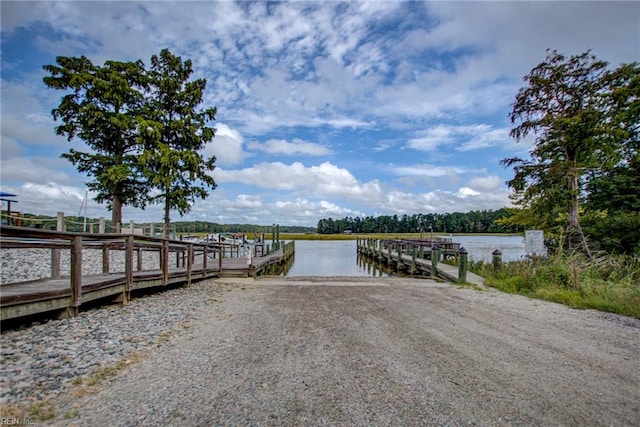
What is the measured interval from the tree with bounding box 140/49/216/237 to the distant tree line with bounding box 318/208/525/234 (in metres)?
68.0

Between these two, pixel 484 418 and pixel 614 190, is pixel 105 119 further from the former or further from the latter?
pixel 614 190

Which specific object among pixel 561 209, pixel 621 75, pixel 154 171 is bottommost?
pixel 561 209

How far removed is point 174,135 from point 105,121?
Answer: 363 cm

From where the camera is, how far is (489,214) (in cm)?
9431

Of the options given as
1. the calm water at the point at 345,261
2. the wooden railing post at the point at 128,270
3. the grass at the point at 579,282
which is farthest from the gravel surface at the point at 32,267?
the grass at the point at 579,282

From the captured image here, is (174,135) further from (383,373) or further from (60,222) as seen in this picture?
(383,373)

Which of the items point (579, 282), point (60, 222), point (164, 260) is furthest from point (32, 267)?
point (579, 282)

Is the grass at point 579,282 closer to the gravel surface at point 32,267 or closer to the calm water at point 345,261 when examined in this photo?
the calm water at point 345,261

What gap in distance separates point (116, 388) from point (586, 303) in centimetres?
792

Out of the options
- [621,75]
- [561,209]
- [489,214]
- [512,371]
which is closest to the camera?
[512,371]

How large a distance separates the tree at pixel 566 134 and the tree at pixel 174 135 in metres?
16.4

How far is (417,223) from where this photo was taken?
319 ft

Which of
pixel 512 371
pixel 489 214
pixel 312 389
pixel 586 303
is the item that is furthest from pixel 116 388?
pixel 489 214

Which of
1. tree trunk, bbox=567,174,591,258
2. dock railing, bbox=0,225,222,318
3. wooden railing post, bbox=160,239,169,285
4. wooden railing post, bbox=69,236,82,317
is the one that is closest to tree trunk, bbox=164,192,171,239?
dock railing, bbox=0,225,222,318
